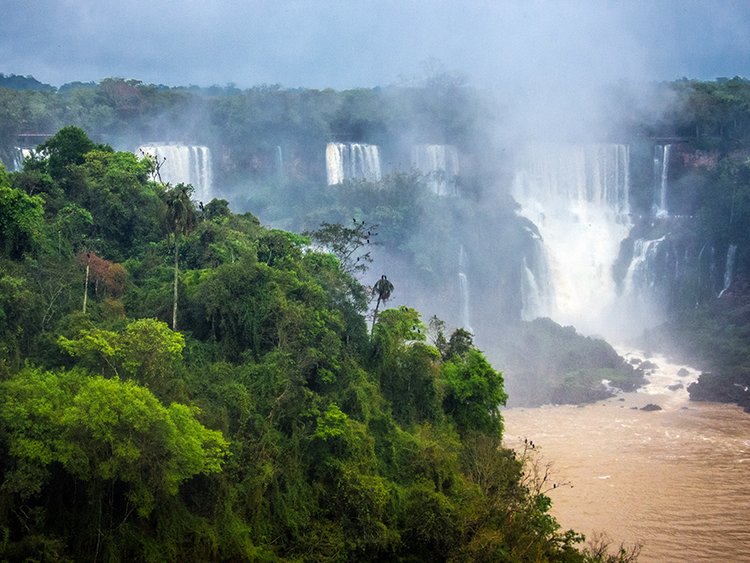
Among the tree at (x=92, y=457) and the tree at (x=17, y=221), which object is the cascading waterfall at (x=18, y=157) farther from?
the tree at (x=92, y=457)

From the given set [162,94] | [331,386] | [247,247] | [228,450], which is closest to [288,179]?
[162,94]

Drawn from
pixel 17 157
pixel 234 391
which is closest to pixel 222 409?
pixel 234 391

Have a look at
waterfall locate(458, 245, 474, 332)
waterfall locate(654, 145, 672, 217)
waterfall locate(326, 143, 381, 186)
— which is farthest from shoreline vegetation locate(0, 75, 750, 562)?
waterfall locate(326, 143, 381, 186)

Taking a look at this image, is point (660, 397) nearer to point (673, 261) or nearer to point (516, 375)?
point (516, 375)

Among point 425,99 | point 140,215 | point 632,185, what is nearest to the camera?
point 140,215

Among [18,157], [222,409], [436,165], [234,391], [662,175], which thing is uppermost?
[18,157]

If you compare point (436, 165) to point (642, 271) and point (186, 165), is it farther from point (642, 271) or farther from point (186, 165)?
point (186, 165)
